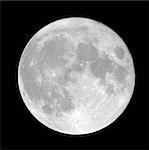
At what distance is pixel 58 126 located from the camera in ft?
28.2

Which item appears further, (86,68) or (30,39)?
(30,39)

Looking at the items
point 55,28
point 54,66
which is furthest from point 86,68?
point 55,28

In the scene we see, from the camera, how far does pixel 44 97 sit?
8.12m

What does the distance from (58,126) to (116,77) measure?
152cm

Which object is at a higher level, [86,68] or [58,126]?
[86,68]

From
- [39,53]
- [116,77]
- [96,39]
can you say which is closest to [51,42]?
[39,53]

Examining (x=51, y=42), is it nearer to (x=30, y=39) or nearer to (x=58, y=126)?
(x=30, y=39)

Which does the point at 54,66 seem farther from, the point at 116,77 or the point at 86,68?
the point at 116,77

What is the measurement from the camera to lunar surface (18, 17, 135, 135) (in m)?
7.82

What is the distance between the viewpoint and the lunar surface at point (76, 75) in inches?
308

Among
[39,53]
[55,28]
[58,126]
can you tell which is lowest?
[58,126]

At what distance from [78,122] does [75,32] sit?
1.69 meters

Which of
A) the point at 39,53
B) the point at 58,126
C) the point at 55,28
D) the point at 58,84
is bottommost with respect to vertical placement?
the point at 58,126

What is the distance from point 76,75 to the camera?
7.77m
